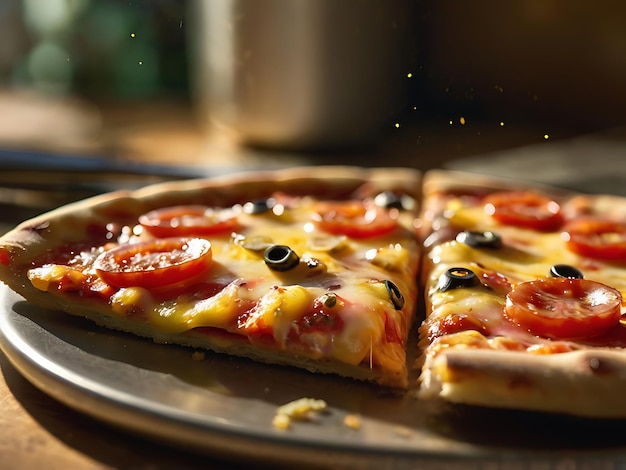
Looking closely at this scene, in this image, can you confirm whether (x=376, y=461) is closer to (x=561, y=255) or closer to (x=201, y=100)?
(x=561, y=255)

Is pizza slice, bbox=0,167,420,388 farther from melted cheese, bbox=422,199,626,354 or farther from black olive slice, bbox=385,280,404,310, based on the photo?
melted cheese, bbox=422,199,626,354

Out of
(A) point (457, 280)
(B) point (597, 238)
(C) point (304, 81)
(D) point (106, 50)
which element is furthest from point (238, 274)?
(D) point (106, 50)

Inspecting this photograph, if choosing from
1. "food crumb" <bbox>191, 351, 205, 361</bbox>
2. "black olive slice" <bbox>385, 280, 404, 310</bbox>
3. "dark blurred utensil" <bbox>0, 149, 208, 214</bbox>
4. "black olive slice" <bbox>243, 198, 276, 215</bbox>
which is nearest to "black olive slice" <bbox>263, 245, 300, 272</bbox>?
"black olive slice" <bbox>385, 280, 404, 310</bbox>

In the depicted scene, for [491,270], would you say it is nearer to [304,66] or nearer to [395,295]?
[395,295]

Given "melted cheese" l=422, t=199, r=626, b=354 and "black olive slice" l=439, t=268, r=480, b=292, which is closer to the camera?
"melted cheese" l=422, t=199, r=626, b=354

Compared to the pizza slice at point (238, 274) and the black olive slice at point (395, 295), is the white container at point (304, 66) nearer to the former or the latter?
the pizza slice at point (238, 274)

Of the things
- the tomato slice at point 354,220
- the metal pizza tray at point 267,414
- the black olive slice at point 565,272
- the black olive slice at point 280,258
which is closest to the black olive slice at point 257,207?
the tomato slice at point 354,220
